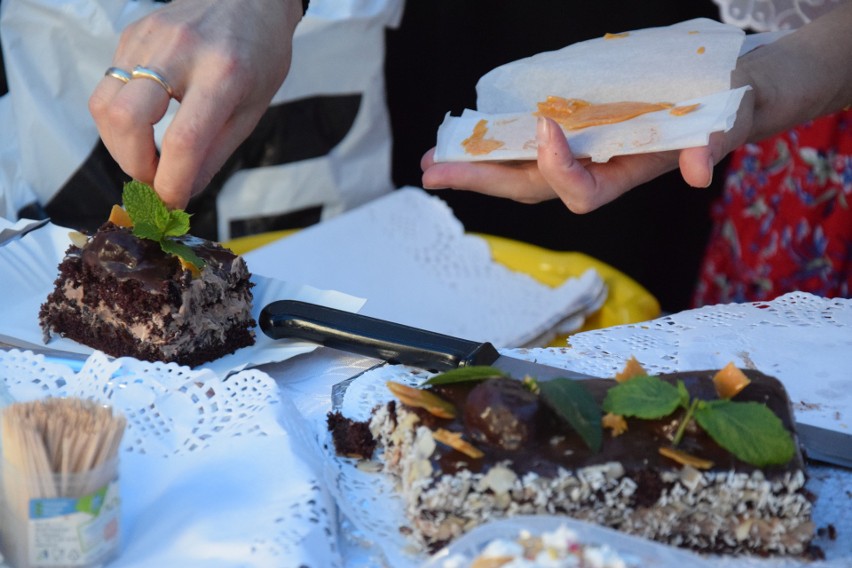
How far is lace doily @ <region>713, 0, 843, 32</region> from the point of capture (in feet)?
7.19

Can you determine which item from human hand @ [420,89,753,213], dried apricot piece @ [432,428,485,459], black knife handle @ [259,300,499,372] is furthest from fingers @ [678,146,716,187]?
dried apricot piece @ [432,428,485,459]

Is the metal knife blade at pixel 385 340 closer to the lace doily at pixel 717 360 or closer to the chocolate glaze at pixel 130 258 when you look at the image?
the lace doily at pixel 717 360

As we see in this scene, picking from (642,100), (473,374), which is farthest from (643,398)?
(642,100)

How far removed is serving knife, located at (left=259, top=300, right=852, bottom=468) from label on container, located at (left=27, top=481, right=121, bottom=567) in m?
0.50

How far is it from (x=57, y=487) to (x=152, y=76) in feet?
2.74

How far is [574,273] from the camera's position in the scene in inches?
90.0

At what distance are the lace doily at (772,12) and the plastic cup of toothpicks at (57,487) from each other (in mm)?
1861

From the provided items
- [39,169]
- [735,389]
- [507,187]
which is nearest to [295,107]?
[39,169]

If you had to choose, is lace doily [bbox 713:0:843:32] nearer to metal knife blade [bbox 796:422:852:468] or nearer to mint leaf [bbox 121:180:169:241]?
metal knife blade [bbox 796:422:852:468]

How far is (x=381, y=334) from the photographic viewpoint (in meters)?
1.34

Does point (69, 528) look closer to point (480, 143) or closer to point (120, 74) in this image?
point (120, 74)

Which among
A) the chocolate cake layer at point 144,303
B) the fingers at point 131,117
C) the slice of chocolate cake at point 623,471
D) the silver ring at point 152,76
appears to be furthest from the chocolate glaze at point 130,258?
the slice of chocolate cake at point 623,471

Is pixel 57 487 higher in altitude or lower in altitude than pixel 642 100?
lower

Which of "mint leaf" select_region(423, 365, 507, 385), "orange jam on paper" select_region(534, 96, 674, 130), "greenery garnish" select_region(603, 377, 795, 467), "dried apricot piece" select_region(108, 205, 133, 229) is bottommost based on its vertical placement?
"greenery garnish" select_region(603, 377, 795, 467)
